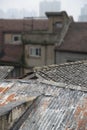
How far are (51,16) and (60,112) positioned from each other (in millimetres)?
26805

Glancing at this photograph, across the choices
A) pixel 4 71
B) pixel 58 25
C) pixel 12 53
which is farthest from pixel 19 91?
pixel 12 53

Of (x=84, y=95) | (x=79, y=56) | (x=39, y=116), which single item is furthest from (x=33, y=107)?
(x=79, y=56)

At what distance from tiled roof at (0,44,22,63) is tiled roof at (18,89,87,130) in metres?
27.1

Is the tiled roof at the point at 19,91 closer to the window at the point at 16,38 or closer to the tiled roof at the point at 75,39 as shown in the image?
the tiled roof at the point at 75,39

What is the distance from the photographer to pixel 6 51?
131 ft

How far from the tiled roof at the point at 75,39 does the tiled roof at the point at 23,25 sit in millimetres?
4841

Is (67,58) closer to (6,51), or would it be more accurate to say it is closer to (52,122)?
(6,51)

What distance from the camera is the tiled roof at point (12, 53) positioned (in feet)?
123

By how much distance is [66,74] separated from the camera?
1387cm

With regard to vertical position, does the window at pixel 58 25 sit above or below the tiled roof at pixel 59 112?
below

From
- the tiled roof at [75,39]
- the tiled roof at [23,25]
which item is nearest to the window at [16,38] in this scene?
the tiled roof at [23,25]

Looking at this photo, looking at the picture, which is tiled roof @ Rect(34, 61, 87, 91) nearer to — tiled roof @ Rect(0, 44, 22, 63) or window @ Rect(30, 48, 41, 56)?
window @ Rect(30, 48, 41, 56)

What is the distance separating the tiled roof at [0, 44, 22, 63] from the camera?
1480 inches

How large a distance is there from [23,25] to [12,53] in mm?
4056
